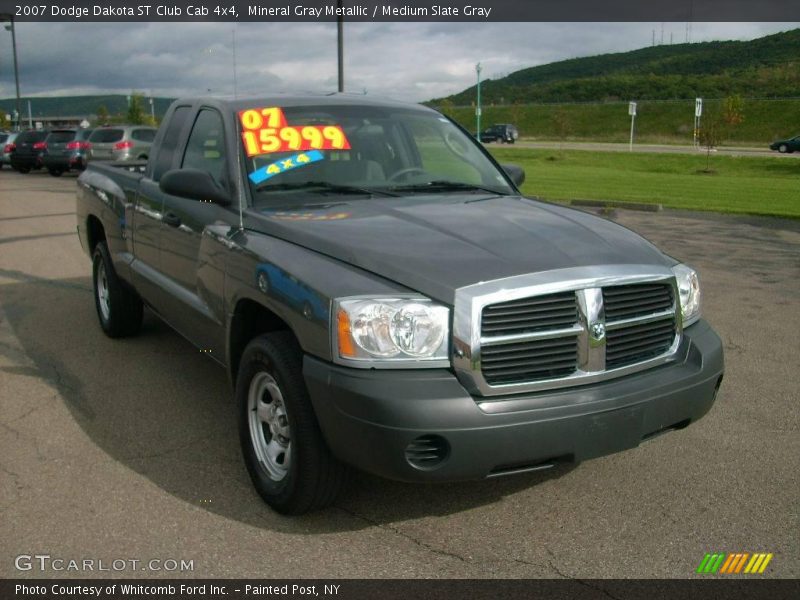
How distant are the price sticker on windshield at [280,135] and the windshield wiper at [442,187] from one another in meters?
0.40

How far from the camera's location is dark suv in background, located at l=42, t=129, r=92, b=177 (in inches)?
1150

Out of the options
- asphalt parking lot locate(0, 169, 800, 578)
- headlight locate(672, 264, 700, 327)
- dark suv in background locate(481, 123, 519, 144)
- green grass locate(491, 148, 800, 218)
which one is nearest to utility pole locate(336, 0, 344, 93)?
green grass locate(491, 148, 800, 218)

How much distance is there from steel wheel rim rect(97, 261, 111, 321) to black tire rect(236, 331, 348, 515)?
3222 mm

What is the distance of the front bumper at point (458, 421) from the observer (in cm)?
304

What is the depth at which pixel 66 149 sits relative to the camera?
29.4 m

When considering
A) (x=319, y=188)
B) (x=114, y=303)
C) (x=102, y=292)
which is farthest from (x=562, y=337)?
(x=102, y=292)

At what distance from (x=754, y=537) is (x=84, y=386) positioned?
409cm

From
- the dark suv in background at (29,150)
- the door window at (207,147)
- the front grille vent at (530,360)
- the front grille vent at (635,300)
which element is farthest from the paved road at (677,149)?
the front grille vent at (530,360)

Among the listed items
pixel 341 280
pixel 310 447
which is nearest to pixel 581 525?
pixel 310 447

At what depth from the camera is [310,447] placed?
3.33 meters

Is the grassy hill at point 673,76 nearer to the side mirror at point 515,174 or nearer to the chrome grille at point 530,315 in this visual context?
the side mirror at point 515,174

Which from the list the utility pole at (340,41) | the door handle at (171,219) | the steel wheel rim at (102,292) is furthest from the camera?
the utility pole at (340,41)

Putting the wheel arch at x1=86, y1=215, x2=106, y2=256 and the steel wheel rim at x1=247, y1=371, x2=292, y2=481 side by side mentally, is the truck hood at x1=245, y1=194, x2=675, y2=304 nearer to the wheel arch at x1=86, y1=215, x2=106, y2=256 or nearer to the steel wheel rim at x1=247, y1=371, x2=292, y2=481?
the steel wheel rim at x1=247, y1=371, x2=292, y2=481
